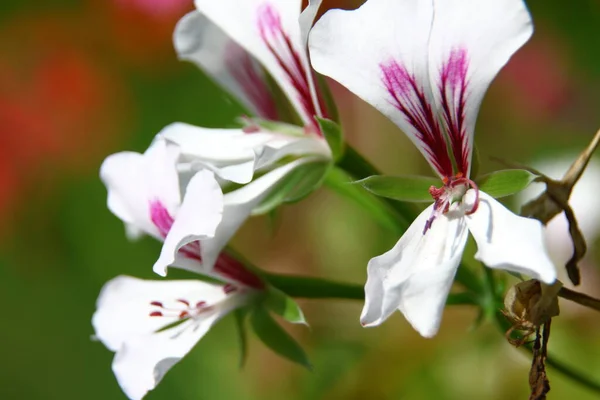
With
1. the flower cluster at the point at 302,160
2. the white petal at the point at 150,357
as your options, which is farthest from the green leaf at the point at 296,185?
the white petal at the point at 150,357

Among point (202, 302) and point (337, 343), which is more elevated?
point (202, 302)

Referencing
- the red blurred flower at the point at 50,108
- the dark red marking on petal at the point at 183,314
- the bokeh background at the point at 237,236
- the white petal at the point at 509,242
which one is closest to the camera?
the white petal at the point at 509,242

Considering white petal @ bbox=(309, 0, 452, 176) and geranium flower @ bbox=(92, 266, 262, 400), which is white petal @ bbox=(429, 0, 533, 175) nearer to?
white petal @ bbox=(309, 0, 452, 176)

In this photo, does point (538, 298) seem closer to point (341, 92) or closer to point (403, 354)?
point (403, 354)

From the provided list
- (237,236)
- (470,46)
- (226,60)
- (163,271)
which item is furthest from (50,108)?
(470,46)

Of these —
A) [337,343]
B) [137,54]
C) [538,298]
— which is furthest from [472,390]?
[137,54]

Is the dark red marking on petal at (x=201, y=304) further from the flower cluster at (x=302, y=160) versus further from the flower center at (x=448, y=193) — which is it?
the flower center at (x=448, y=193)

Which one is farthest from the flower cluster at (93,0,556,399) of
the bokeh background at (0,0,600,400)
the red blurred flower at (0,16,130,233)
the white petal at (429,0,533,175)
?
the red blurred flower at (0,16,130,233)
